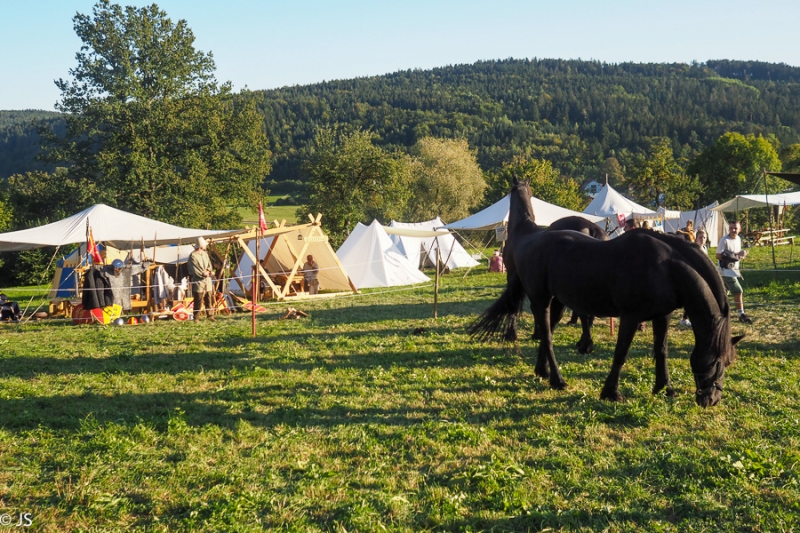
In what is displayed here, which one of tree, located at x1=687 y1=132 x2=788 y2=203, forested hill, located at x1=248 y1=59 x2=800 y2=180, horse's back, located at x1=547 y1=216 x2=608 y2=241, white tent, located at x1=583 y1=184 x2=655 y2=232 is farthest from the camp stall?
forested hill, located at x1=248 y1=59 x2=800 y2=180

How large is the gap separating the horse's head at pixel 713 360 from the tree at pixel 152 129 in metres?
27.2

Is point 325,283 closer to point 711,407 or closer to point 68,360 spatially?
point 68,360

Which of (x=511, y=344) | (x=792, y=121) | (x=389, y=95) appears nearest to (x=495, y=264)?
(x=511, y=344)

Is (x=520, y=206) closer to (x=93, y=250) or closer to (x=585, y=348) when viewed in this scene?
(x=585, y=348)

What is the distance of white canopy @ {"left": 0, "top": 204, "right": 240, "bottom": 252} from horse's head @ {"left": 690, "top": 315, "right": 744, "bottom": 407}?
486 inches

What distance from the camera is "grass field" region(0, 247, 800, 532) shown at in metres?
3.69

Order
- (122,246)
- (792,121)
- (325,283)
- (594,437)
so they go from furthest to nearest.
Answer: (792,121)
(325,283)
(122,246)
(594,437)

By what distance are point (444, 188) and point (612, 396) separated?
A: 149 ft

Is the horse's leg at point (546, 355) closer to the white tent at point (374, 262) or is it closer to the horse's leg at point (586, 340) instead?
the horse's leg at point (586, 340)

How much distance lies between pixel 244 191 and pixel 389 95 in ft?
290

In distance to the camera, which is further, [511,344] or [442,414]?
[511,344]

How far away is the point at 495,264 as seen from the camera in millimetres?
23703

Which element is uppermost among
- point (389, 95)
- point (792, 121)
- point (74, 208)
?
point (389, 95)

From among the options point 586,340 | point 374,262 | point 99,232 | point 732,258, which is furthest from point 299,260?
point 732,258
